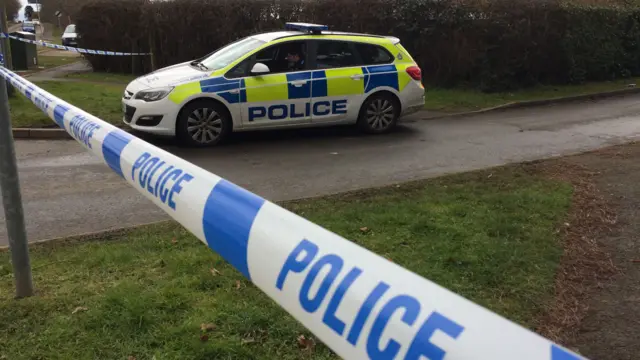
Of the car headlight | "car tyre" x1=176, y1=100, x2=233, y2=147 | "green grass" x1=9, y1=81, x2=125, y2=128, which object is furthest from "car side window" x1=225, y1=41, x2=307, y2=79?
"green grass" x1=9, y1=81, x2=125, y2=128

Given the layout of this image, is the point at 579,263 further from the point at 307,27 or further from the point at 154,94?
the point at 307,27

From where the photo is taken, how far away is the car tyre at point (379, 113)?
30.1 ft

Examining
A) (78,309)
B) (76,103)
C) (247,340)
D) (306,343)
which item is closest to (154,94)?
(76,103)

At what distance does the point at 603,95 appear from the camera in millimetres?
14461

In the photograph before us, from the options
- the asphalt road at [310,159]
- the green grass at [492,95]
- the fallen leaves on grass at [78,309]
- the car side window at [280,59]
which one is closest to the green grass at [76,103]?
the asphalt road at [310,159]

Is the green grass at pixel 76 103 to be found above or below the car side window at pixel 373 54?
below

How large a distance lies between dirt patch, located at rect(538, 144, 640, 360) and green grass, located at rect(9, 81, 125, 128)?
24.0 feet

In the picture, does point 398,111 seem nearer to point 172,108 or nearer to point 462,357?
point 172,108

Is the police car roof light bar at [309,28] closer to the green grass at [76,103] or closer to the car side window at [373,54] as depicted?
the car side window at [373,54]

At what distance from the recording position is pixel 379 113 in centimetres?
928

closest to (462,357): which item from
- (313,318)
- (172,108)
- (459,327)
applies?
(459,327)

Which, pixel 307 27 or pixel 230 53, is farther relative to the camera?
pixel 307 27

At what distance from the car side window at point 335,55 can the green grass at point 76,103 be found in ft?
11.8

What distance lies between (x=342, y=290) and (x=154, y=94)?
7302mm
